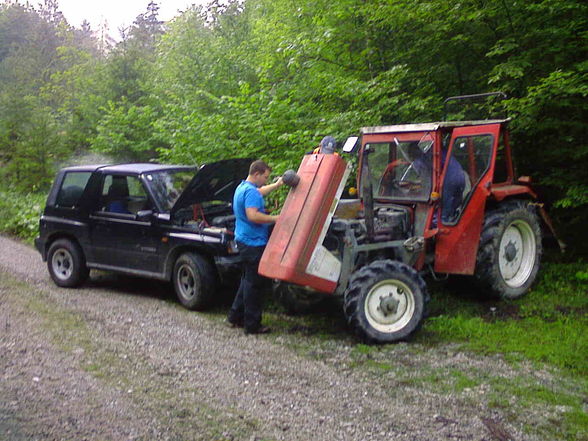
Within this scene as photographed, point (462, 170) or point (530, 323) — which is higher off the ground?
point (462, 170)

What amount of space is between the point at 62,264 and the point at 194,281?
9.18 ft

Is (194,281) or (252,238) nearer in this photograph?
(252,238)

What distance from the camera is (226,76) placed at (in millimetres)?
14195

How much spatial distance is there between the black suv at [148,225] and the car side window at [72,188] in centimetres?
1

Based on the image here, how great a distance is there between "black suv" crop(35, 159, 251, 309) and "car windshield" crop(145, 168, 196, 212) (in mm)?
14

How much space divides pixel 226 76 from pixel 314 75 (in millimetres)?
4752

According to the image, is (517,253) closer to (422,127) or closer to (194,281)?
(422,127)

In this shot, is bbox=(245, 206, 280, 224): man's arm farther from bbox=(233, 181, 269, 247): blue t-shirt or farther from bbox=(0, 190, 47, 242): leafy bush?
bbox=(0, 190, 47, 242): leafy bush

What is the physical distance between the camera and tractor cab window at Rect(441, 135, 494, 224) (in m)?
7.24

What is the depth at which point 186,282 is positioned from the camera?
7922 mm

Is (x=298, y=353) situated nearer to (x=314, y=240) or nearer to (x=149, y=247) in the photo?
(x=314, y=240)

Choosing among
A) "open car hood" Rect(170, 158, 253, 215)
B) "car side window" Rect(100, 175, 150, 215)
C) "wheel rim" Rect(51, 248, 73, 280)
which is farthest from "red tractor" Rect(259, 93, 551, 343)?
"wheel rim" Rect(51, 248, 73, 280)

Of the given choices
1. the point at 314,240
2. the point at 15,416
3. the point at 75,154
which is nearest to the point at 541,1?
the point at 314,240

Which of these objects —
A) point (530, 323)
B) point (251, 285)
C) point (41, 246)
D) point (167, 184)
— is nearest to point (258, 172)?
point (251, 285)
